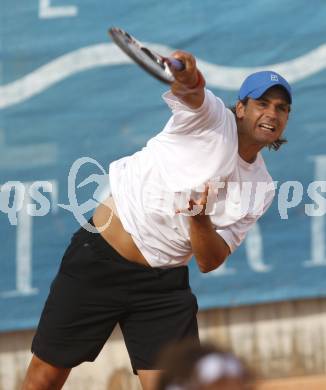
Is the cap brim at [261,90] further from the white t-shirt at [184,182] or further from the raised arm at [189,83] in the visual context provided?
the raised arm at [189,83]

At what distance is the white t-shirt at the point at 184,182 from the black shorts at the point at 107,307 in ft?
0.34

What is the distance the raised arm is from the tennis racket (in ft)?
0.06

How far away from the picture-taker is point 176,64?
3211 millimetres

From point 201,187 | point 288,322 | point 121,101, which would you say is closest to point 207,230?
point 201,187

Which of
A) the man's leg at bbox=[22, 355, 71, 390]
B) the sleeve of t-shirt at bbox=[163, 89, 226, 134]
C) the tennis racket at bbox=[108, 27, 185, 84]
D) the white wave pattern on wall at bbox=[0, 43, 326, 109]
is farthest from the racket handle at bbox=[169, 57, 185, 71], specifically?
the white wave pattern on wall at bbox=[0, 43, 326, 109]

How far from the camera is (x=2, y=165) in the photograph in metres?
4.70

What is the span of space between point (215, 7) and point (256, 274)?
1.26 m

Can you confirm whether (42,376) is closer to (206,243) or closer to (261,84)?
(206,243)

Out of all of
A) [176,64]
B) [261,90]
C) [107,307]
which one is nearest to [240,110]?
[261,90]

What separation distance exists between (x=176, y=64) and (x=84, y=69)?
5.29 ft

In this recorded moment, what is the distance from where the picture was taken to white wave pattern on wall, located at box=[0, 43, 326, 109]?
4699mm

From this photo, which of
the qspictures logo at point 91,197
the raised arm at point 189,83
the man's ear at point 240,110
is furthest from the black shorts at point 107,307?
the raised arm at point 189,83

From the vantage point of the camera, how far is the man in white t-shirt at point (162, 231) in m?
3.56

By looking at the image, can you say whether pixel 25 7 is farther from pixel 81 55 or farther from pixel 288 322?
pixel 288 322
